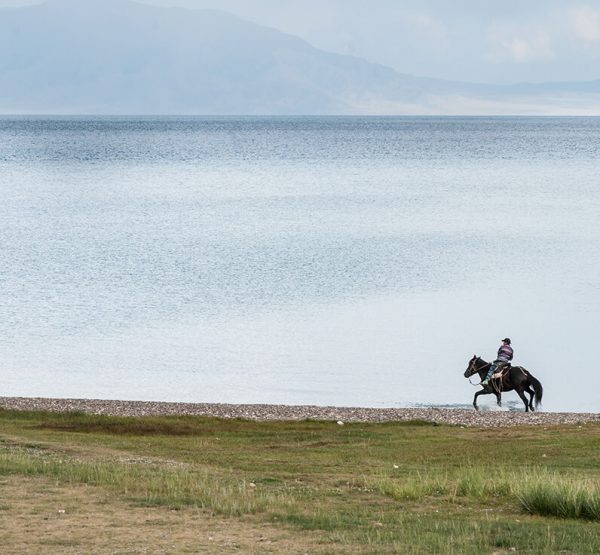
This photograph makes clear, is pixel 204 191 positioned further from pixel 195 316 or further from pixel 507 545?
pixel 507 545

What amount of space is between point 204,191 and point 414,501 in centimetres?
10983

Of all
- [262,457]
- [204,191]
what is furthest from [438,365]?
[204,191]

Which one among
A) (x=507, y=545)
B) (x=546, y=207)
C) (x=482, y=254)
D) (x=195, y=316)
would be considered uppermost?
(x=546, y=207)

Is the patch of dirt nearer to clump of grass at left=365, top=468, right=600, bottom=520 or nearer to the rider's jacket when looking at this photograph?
clump of grass at left=365, top=468, right=600, bottom=520

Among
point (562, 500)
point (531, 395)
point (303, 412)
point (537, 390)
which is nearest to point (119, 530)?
point (562, 500)

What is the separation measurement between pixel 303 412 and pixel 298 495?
16025mm

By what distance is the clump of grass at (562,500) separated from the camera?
53.1 feet

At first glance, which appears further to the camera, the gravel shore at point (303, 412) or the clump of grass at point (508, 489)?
the gravel shore at point (303, 412)

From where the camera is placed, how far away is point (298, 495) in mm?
17766

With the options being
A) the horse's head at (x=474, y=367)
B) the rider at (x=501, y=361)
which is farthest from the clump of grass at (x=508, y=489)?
the horse's head at (x=474, y=367)

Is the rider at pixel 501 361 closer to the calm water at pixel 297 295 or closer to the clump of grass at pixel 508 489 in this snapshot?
the calm water at pixel 297 295

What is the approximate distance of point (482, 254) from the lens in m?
74.3

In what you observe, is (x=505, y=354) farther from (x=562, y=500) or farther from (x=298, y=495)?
(x=562, y=500)

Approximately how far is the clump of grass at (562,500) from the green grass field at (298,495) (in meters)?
0.02
